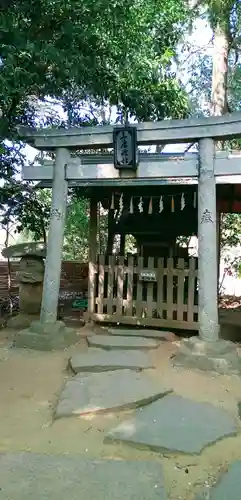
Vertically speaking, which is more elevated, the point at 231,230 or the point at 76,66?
the point at 76,66

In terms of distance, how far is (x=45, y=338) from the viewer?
5.36 metres

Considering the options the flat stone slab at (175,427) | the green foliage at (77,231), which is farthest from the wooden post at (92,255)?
the green foliage at (77,231)

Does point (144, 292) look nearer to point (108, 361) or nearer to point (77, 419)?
point (108, 361)

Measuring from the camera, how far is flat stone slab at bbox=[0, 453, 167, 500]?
2.03m

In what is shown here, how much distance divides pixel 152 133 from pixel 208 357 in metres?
2.88

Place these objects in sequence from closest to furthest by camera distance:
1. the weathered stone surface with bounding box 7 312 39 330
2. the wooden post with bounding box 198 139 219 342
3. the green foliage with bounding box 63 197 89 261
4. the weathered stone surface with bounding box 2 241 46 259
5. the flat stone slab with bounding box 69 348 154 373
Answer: the flat stone slab with bounding box 69 348 154 373, the wooden post with bounding box 198 139 219 342, the weathered stone surface with bounding box 7 312 39 330, the weathered stone surface with bounding box 2 241 46 259, the green foliage with bounding box 63 197 89 261

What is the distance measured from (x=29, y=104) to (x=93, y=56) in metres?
2.59

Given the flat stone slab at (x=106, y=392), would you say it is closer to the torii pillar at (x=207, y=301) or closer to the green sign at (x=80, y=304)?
the torii pillar at (x=207, y=301)

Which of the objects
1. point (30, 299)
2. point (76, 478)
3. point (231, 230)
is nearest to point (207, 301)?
point (76, 478)

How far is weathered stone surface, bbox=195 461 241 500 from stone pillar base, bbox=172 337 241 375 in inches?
86.5

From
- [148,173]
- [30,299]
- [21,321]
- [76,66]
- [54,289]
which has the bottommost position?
[21,321]

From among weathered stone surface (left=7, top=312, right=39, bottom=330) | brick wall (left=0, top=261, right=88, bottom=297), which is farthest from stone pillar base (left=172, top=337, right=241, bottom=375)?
brick wall (left=0, top=261, right=88, bottom=297)

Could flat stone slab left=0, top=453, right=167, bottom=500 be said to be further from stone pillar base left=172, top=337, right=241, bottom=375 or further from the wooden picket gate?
the wooden picket gate

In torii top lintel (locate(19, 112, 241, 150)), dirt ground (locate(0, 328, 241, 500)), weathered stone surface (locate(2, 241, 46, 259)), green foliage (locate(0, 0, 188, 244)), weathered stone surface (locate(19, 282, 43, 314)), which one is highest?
green foliage (locate(0, 0, 188, 244))
